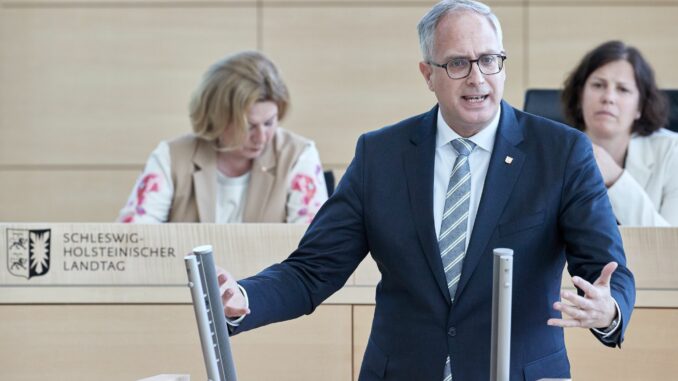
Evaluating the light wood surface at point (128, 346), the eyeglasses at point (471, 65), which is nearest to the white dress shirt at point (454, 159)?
the eyeglasses at point (471, 65)

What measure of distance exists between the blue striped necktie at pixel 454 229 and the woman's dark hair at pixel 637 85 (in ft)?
5.72

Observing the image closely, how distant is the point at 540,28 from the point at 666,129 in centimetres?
167

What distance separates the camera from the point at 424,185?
209cm

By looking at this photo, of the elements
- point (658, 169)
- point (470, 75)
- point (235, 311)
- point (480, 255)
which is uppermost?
point (470, 75)

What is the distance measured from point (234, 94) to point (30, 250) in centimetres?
104

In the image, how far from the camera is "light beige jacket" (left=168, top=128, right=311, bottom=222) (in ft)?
11.7

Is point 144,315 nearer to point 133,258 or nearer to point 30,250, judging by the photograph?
point 133,258

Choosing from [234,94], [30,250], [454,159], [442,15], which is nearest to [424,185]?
[454,159]

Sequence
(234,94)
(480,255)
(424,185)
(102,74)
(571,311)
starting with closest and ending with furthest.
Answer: (571,311)
(480,255)
(424,185)
(234,94)
(102,74)

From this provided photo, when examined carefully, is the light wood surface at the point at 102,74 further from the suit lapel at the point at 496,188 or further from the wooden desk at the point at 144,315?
the suit lapel at the point at 496,188

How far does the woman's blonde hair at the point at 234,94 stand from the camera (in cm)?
353

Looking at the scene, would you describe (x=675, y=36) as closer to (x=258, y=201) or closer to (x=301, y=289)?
(x=258, y=201)

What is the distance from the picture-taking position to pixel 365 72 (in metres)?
5.43

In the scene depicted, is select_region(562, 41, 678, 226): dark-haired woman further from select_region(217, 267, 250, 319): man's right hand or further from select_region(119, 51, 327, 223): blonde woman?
select_region(217, 267, 250, 319): man's right hand
